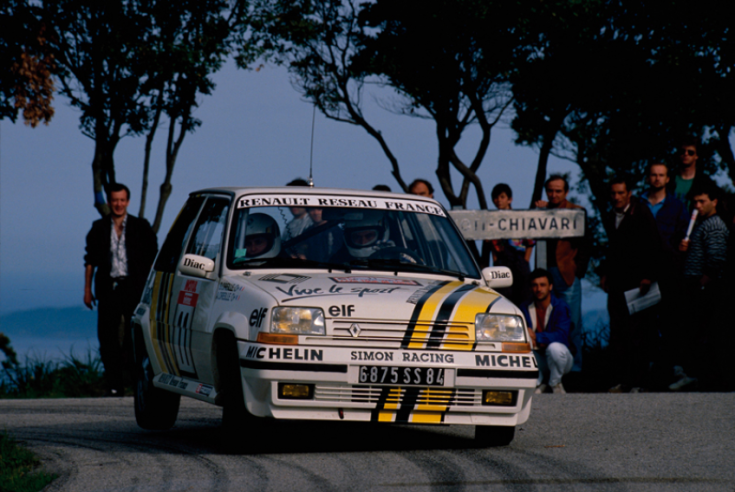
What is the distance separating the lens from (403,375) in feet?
20.9

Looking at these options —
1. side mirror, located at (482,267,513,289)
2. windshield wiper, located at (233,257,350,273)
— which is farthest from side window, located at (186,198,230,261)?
side mirror, located at (482,267,513,289)

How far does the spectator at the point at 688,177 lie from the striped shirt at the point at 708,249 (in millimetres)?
510

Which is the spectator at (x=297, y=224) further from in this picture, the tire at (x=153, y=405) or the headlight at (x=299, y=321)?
the tire at (x=153, y=405)

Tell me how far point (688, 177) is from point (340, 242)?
5.89m

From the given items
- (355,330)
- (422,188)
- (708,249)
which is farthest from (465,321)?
(422,188)

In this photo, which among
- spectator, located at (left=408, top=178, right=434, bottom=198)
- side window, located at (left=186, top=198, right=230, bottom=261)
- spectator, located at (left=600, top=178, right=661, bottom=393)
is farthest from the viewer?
spectator, located at (left=408, top=178, right=434, bottom=198)

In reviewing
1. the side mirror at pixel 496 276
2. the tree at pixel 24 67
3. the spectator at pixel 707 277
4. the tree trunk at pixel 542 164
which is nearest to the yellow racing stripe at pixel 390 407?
the side mirror at pixel 496 276

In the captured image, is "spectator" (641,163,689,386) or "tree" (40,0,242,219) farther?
"tree" (40,0,242,219)

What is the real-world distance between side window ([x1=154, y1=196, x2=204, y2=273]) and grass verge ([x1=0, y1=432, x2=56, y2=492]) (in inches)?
74.4

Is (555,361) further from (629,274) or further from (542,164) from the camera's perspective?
(542,164)

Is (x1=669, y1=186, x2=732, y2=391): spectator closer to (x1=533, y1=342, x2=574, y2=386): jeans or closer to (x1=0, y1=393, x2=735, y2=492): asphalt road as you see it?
→ (x1=533, y1=342, x2=574, y2=386): jeans

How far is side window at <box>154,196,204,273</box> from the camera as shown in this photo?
842 centimetres

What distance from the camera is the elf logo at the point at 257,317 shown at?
6.38m

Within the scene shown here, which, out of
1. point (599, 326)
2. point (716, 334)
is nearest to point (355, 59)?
point (599, 326)
